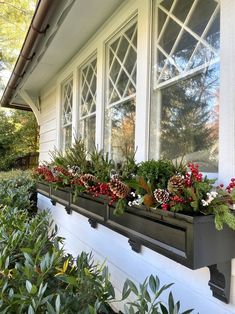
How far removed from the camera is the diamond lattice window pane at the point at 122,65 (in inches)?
104

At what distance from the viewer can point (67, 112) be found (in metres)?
4.48

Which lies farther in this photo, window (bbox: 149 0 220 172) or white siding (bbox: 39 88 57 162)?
white siding (bbox: 39 88 57 162)

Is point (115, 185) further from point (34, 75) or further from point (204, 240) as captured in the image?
point (34, 75)

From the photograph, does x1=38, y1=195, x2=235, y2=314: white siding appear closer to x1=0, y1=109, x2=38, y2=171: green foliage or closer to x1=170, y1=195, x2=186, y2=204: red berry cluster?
x1=170, y1=195, x2=186, y2=204: red berry cluster

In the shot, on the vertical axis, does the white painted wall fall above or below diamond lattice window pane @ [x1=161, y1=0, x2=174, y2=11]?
below

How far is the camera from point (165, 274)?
188 centimetres

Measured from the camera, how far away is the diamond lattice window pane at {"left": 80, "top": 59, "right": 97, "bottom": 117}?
3.50m

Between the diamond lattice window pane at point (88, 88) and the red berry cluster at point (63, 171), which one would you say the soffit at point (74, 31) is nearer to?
the diamond lattice window pane at point (88, 88)

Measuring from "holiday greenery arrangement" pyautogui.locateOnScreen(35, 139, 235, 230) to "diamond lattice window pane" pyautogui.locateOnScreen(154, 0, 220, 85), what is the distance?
2.30 feet

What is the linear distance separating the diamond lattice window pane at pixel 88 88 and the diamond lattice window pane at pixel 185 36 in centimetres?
137

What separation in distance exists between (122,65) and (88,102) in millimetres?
985

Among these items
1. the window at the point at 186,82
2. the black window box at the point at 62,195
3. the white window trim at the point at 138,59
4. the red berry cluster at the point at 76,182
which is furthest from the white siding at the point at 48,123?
the window at the point at 186,82

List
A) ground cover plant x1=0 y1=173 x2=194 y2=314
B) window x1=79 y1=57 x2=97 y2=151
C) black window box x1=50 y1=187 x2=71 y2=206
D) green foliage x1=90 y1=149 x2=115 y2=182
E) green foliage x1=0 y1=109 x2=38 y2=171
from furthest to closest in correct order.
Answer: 1. green foliage x1=0 y1=109 x2=38 y2=171
2. window x1=79 y1=57 x2=97 y2=151
3. black window box x1=50 y1=187 x2=71 y2=206
4. green foliage x1=90 y1=149 x2=115 y2=182
5. ground cover plant x1=0 y1=173 x2=194 y2=314

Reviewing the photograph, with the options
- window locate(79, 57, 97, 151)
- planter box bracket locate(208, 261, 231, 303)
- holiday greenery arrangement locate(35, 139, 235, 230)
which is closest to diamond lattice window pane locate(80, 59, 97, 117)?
window locate(79, 57, 97, 151)
